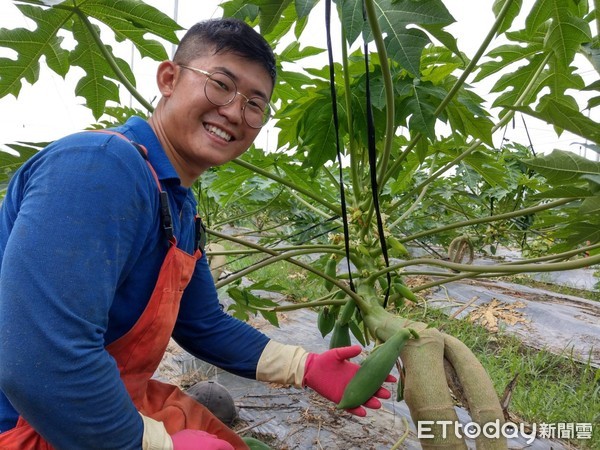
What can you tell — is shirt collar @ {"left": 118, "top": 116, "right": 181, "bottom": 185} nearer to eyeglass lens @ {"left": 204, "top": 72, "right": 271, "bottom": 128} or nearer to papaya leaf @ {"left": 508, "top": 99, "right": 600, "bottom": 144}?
eyeglass lens @ {"left": 204, "top": 72, "right": 271, "bottom": 128}

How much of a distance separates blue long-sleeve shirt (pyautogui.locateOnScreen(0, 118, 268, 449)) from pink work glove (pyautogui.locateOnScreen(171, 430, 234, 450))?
0.09 metres

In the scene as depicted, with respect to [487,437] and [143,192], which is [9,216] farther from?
[487,437]

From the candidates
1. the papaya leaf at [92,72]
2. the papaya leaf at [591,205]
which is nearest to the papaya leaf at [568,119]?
the papaya leaf at [591,205]

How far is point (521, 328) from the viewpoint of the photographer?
352 cm

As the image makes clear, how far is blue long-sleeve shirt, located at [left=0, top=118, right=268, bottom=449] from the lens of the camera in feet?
2.32

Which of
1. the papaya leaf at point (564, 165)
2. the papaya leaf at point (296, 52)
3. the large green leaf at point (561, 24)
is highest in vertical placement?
the large green leaf at point (561, 24)

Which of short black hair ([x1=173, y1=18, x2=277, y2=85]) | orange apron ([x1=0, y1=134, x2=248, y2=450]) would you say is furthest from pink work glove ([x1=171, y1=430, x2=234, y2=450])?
short black hair ([x1=173, y1=18, x2=277, y2=85])

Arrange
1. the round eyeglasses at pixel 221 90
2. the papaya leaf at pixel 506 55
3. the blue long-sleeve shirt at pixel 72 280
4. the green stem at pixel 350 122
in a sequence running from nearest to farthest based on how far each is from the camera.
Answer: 1. the blue long-sleeve shirt at pixel 72 280
2. the round eyeglasses at pixel 221 90
3. the green stem at pixel 350 122
4. the papaya leaf at pixel 506 55

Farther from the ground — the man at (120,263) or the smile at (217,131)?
the smile at (217,131)

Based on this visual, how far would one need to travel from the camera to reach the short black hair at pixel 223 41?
1.00 m

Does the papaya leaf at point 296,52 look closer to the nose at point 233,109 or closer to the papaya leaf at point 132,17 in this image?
the papaya leaf at point 132,17

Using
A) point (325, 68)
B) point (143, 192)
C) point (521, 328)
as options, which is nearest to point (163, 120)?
point (143, 192)

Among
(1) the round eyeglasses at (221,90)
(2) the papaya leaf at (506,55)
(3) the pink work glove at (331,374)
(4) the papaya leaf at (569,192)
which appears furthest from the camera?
(2) the papaya leaf at (506,55)

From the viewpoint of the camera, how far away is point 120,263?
809 mm
